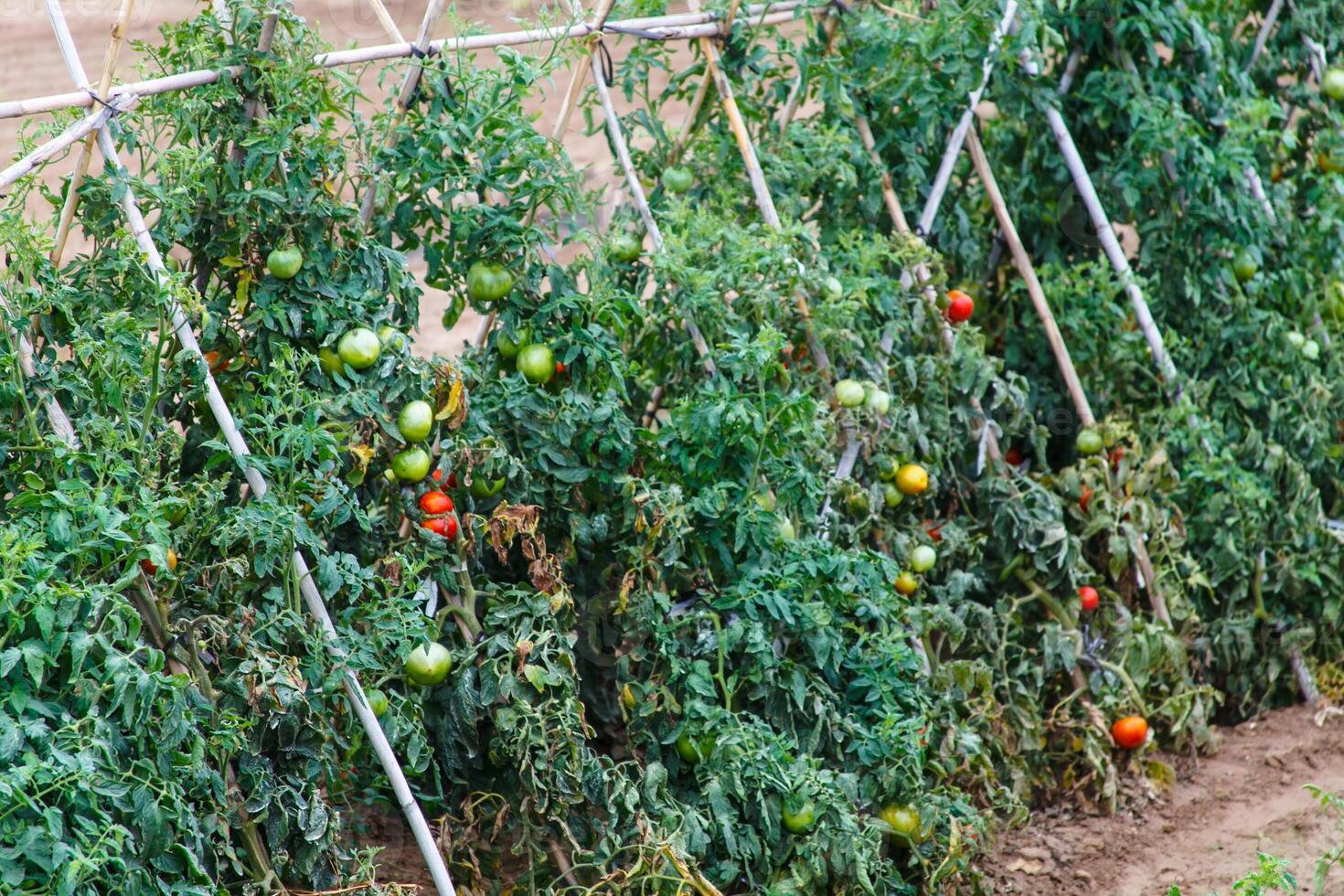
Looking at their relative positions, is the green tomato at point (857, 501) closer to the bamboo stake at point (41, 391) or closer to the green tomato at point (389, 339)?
the green tomato at point (389, 339)

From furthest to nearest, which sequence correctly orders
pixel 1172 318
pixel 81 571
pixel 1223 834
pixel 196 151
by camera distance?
pixel 1172 318
pixel 1223 834
pixel 196 151
pixel 81 571

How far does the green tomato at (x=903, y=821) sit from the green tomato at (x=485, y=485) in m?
0.96

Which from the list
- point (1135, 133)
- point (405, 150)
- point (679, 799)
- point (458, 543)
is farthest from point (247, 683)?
point (1135, 133)

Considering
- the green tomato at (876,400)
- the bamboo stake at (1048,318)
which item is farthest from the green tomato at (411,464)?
the bamboo stake at (1048,318)

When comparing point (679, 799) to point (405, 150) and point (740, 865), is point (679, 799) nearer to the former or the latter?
point (740, 865)

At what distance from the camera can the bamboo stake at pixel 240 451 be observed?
6.95ft

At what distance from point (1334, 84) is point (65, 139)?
3.20 metres

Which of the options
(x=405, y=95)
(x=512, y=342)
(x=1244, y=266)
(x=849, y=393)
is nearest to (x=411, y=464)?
(x=512, y=342)

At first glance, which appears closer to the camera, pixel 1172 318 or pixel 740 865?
pixel 740 865

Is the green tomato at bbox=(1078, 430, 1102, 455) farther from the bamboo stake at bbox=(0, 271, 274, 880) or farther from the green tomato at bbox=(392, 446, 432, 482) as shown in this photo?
the bamboo stake at bbox=(0, 271, 274, 880)

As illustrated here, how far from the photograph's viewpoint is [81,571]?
1.95m

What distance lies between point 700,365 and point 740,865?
0.97 meters

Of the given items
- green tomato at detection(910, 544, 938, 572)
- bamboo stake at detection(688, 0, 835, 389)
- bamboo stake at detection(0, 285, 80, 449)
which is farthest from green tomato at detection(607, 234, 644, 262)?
bamboo stake at detection(0, 285, 80, 449)

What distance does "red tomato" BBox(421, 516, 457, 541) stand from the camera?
2344mm
